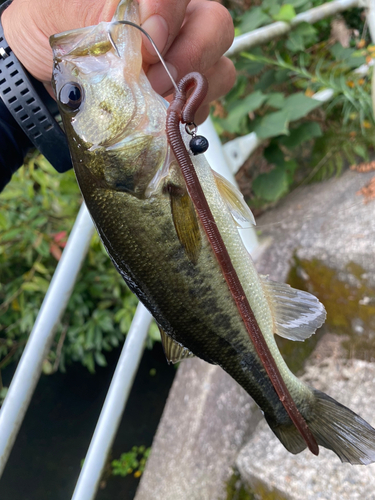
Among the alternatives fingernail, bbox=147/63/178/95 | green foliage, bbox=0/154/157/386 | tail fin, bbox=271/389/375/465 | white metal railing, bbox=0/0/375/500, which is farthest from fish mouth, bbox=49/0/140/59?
green foliage, bbox=0/154/157/386

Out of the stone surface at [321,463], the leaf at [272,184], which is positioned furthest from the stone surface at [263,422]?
the leaf at [272,184]

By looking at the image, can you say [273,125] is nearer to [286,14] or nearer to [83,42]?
[286,14]

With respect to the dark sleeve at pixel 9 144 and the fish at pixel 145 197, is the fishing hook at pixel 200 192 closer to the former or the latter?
the fish at pixel 145 197

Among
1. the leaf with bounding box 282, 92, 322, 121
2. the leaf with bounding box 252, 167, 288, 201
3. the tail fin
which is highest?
the tail fin

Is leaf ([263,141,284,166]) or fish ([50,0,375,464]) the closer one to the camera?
fish ([50,0,375,464])

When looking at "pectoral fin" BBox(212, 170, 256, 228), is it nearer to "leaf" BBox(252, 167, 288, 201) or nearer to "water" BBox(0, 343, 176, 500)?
"leaf" BBox(252, 167, 288, 201)
